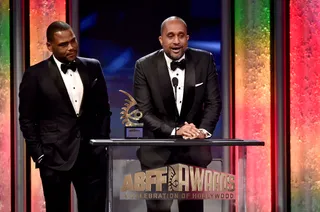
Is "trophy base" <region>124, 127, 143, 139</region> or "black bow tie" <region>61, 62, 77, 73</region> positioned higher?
"black bow tie" <region>61, 62, 77, 73</region>

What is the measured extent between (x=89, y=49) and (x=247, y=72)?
57.2 inches

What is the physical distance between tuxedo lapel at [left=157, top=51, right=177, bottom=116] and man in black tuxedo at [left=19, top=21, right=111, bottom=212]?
472 millimetres

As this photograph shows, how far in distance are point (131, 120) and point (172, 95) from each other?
139cm

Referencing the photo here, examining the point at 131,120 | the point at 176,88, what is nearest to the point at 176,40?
the point at 176,88

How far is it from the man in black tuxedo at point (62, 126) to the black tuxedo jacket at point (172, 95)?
35 cm

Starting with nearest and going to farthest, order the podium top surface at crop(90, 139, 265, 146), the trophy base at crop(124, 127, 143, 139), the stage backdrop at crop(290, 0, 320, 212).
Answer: the podium top surface at crop(90, 139, 265, 146)
the trophy base at crop(124, 127, 143, 139)
the stage backdrop at crop(290, 0, 320, 212)

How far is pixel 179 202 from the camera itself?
3.58 m

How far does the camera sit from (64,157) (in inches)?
158

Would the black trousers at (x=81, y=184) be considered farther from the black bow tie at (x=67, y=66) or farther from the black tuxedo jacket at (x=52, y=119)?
the black bow tie at (x=67, y=66)

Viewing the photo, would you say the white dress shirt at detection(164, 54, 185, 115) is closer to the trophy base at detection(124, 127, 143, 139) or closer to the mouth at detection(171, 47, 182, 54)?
the mouth at detection(171, 47, 182, 54)

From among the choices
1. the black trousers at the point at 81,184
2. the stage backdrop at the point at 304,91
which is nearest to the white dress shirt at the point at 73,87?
the black trousers at the point at 81,184

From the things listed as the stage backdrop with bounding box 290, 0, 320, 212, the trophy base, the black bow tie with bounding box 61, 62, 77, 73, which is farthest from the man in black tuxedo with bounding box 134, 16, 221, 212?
the stage backdrop with bounding box 290, 0, 320, 212

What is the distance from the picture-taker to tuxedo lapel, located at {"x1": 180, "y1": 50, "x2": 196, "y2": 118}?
4156 millimetres

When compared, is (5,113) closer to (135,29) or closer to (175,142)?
(135,29)
